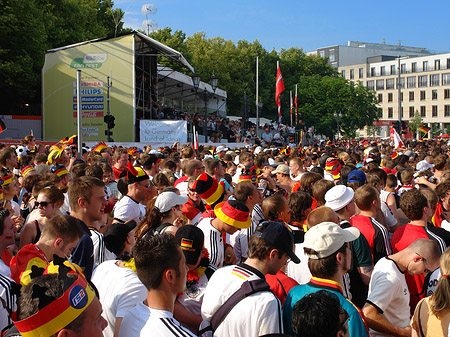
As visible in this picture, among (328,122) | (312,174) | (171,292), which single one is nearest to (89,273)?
(171,292)

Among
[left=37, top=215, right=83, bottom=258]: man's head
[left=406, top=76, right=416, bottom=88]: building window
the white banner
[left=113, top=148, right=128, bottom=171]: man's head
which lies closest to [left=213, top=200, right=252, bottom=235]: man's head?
[left=37, top=215, right=83, bottom=258]: man's head

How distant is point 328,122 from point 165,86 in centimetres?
3130

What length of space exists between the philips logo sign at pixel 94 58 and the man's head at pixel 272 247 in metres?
25.4

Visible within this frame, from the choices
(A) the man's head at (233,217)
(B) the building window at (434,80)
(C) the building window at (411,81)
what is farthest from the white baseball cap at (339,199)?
(C) the building window at (411,81)

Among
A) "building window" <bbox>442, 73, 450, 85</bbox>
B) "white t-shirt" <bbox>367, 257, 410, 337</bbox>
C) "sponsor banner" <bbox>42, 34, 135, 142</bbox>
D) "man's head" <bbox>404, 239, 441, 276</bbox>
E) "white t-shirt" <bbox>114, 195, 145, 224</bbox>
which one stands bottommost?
"white t-shirt" <bbox>367, 257, 410, 337</bbox>

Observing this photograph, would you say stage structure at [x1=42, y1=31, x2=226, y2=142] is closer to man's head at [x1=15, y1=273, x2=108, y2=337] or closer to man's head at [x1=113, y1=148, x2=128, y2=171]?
man's head at [x1=113, y1=148, x2=128, y2=171]

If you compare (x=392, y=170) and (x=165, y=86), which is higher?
(x=165, y=86)

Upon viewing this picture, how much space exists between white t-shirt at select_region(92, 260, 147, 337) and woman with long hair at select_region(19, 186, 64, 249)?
1.75m

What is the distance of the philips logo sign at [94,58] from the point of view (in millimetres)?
26781

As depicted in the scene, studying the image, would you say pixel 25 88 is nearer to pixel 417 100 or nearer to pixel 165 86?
pixel 165 86

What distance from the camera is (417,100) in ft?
335

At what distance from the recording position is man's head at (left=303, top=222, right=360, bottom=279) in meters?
3.16

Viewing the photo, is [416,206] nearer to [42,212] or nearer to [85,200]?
[85,200]

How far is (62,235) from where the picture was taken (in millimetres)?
3725
